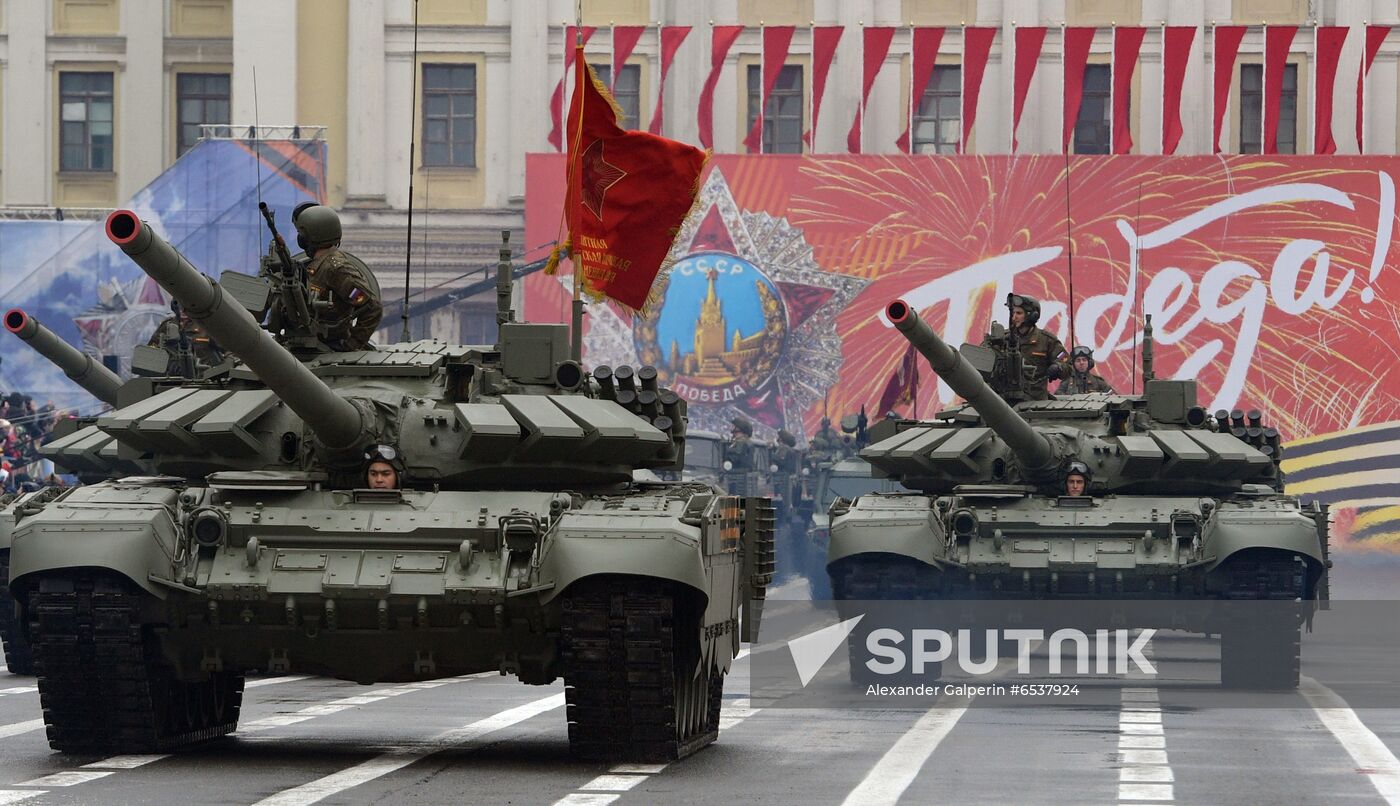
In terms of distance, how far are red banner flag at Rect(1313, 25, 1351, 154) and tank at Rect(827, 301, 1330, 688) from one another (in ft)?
92.6

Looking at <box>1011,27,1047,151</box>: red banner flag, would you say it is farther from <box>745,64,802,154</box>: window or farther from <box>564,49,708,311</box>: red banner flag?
<box>564,49,708,311</box>: red banner flag

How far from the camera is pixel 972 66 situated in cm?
5281

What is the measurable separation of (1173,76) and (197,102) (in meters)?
21.1

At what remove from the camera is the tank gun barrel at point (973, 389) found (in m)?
19.0

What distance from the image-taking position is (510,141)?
2254 inches

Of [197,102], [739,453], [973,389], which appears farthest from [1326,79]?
[973,389]

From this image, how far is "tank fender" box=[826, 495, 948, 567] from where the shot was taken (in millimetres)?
22500

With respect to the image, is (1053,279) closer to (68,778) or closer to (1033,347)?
(1033,347)

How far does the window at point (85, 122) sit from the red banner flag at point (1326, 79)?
25117mm

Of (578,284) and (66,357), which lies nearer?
(578,284)

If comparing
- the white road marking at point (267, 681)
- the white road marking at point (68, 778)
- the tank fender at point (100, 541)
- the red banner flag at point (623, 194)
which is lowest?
the white road marking at point (267, 681)

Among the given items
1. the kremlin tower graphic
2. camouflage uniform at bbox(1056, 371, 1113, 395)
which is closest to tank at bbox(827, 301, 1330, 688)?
camouflage uniform at bbox(1056, 371, 1113, 395)

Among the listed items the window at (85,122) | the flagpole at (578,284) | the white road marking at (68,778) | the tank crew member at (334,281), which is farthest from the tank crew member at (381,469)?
the window at (85,122)

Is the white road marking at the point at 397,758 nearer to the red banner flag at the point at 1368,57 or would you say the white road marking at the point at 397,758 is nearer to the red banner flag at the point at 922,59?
the red banner flag at the point at 922,59
